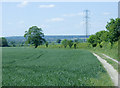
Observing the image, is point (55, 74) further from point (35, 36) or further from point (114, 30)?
point (35, 36)

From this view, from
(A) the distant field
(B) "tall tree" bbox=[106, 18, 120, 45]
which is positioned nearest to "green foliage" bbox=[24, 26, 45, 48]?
(B) "tall tree" bbox=[106, 18, 120, 45]

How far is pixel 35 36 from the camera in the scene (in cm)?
8431

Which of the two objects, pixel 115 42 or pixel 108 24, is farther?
pixel 108 24

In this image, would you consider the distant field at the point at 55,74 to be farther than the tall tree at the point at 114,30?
No

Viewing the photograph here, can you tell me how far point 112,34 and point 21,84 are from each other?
37566 millimetres

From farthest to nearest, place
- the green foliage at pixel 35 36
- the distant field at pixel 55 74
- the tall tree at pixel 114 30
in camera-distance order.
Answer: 1. the green foliage at pixel 35 36
2. the tall tree at pixel 114 30
3. the distant field at pixel 55 74

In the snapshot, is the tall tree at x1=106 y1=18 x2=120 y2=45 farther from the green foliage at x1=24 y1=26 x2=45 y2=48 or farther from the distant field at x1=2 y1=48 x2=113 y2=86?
the green foliage at x1=24 y1=26 x2=45 y2=48

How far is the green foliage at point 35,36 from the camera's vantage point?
84.4m

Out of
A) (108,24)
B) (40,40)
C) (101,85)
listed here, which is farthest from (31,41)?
(101,85)

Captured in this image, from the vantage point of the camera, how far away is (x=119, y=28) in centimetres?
4609

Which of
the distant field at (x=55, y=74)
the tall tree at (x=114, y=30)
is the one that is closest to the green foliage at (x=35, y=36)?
the tall tree at (x=114, y=30)

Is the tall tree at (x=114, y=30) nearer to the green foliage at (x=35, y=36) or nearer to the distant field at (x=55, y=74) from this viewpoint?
the distant field at (x=55, y=74)

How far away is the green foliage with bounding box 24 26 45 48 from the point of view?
8444cm

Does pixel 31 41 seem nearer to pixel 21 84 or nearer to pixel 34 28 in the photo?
pixel 34 28
